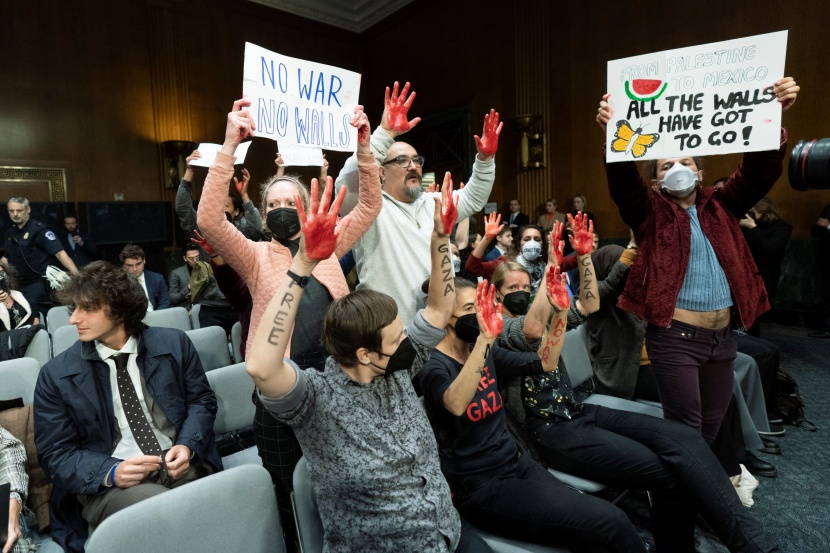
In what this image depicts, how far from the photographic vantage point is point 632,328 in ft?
8.39

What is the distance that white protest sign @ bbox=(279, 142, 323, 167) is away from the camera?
7.88 feet

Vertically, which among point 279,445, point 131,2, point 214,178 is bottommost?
point 279,445

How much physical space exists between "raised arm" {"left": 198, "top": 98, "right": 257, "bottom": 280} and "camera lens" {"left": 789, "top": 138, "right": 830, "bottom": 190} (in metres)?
1.80

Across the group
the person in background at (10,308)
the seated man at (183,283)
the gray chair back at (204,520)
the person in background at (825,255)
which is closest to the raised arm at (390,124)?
the gray chair back at (204,520)

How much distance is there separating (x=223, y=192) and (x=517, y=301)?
1195 mm

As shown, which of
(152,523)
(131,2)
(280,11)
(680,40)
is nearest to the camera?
(152,523)

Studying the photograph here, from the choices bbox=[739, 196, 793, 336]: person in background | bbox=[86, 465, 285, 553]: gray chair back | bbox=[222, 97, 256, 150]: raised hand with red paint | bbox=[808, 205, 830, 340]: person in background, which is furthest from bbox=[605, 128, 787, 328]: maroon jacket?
bbox=[808, 205, 830, 340]: person in background

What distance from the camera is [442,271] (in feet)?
5.29

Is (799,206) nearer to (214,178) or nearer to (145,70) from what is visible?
(214,178)

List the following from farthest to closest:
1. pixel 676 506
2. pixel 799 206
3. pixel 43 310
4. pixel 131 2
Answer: pixel 131 2, pixel 799 206, pixel 43 310, pixel 676 506

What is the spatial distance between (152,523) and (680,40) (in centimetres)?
707

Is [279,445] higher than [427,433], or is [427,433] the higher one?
[427,433]

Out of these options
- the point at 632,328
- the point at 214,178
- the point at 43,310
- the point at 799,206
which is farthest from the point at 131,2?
the point at 799,206

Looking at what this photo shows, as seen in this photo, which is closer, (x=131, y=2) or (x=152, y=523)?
(x=152, y=523)
